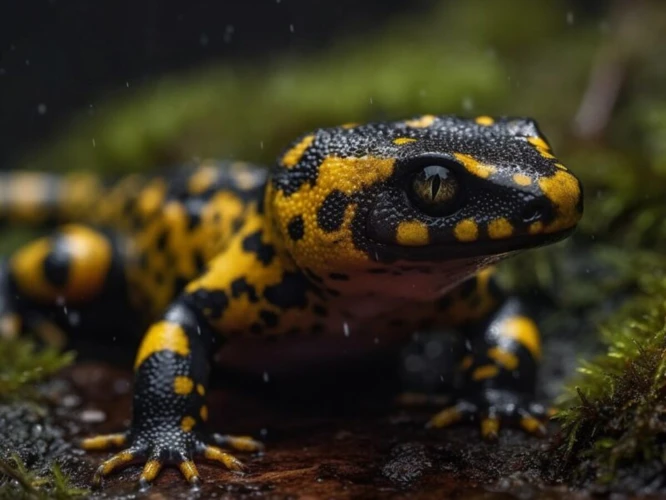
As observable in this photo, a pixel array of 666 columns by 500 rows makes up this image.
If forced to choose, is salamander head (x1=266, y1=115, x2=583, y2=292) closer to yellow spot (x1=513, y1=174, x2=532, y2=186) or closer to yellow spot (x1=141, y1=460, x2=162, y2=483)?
yellow spot (x1=513, y1=174, x2=532, y2=186)

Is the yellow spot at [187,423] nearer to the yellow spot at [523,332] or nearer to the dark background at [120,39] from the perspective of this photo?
the yellow spot at [523,332]

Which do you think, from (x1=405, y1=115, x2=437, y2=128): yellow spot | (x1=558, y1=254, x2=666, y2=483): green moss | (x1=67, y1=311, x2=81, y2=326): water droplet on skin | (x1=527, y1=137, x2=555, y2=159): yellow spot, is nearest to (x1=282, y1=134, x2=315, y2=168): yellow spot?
(x1=405, y1=115, x2=437, y2=128): yellow spot

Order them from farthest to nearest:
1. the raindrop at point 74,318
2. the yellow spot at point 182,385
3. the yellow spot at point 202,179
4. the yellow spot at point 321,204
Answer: the raindrop at point 74,318 < the yellow spot at point 202,179 < the yellow spot at point 182,385 < the yellow spot at point 321,204

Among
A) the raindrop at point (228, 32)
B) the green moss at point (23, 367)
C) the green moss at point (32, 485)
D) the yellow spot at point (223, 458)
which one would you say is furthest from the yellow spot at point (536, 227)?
the raindrop at point (228, 32)

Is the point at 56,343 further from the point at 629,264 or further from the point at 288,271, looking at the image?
the point at 629,264

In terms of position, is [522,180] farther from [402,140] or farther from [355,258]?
[355,258]

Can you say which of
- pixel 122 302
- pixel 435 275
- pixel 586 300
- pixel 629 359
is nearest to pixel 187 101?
pixel 122 302

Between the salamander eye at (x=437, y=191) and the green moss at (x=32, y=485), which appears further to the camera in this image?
the salamander eye at (x=437, y=191)
